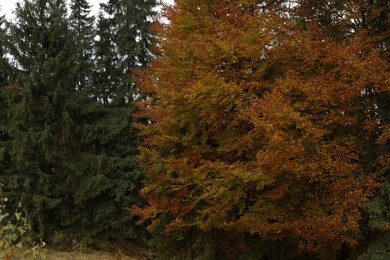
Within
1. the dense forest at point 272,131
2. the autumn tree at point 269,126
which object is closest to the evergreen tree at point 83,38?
the dense forest at point 272,131

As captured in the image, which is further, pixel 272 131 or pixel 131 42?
pixel 131 42

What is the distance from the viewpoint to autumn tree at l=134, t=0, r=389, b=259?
8070mm

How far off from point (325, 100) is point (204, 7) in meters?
4.37

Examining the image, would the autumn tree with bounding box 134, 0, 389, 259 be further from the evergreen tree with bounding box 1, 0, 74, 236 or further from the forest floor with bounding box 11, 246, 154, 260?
the evergreen tree with bounding box 1, 0, 74, 236

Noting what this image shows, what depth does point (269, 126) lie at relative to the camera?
755 centimetres

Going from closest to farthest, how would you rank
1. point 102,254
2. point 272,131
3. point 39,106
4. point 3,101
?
point 272,131 → point 102,254 → point 39,106 → point 3,101

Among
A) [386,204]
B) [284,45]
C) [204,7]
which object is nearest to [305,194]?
[386,204]

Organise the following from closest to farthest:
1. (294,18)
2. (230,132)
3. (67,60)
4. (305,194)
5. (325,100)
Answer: (325,100) < (305,194) < (230,132) < (294,18) < (67,60)

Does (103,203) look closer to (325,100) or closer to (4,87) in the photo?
(4,87)

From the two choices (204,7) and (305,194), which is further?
(204,7)

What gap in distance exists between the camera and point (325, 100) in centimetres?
829

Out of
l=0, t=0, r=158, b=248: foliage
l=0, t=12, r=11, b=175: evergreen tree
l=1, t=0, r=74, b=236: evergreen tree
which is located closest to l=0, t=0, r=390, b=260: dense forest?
l=0, t=0, r=158, b=248: foliage

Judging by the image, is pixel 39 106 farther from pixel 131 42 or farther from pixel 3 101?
pixel 131 42

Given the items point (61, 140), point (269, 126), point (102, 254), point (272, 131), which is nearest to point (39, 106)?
point (61, 140)
